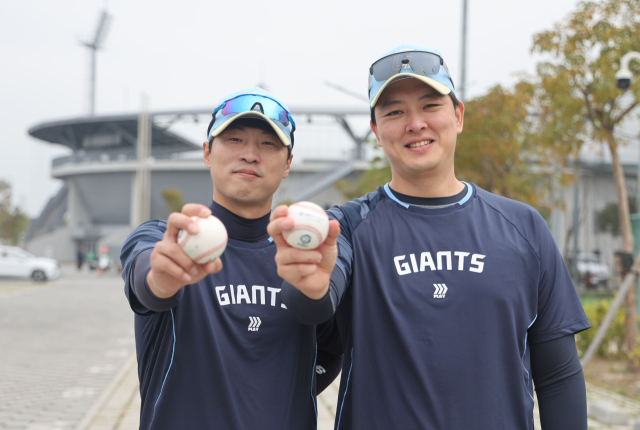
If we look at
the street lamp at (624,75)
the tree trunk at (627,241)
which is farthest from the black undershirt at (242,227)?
the tree trunk at (627,241)

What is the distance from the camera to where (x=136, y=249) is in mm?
2225

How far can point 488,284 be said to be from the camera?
2.15 meters

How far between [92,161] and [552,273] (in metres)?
66.2

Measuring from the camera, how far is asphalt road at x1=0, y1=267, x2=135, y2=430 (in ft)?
21.4

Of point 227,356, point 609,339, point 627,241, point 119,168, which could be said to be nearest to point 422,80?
point 227,356

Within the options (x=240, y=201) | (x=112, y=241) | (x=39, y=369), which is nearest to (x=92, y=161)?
(x=112, y=241)

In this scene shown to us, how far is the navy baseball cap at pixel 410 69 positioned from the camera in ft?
7.43

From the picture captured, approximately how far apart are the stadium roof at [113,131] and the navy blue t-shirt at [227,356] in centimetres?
5373

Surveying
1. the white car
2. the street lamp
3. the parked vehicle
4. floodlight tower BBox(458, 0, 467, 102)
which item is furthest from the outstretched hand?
the white car

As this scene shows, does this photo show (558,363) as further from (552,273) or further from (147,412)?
(147,412)

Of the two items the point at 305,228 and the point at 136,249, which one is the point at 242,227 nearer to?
the point at 136,249

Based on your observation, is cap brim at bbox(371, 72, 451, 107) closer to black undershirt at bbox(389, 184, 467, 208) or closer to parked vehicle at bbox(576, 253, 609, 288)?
black undershirt at bbox(389, 184, 467, 208)

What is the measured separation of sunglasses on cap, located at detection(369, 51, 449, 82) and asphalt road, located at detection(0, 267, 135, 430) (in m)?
5.39

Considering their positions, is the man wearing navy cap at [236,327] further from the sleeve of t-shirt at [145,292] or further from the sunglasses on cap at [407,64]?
the sunglasses on cap at [407,64]
